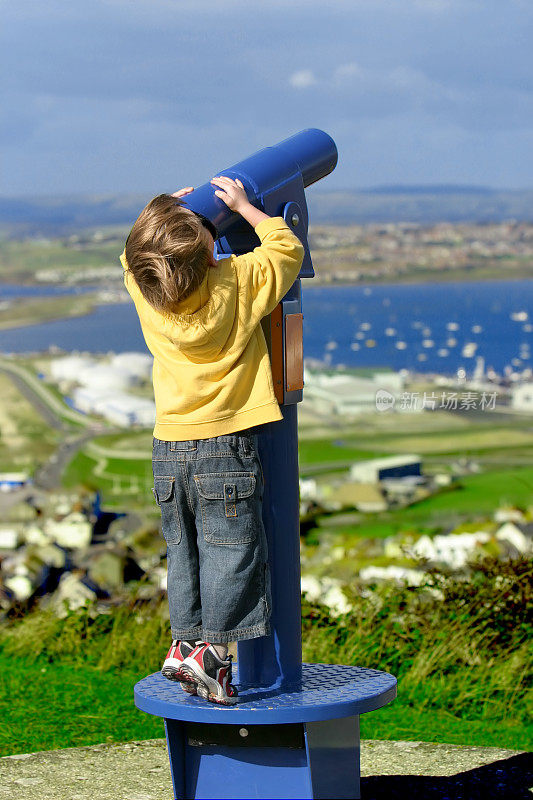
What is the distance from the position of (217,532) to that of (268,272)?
0.63 meters

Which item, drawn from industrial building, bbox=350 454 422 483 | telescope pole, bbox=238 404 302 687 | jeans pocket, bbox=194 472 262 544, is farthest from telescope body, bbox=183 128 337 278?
industrial building, bbox=350 454 422 483

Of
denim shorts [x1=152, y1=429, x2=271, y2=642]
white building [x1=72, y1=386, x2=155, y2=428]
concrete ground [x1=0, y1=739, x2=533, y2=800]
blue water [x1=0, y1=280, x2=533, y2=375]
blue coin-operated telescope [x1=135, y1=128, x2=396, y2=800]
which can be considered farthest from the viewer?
blue water [x1=0, y1=280, x2=533, y2=375]

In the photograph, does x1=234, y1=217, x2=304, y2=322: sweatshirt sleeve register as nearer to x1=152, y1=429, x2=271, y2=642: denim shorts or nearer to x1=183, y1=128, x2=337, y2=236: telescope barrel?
x1=183, y1=128, x2=337, y2=236: telescope barrel

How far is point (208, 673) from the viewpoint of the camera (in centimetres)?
259

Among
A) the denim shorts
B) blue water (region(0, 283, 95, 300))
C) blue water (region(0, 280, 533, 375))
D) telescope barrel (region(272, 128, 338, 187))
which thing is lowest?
the denim shorts

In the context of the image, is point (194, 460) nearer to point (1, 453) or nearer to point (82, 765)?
point (82, 765)

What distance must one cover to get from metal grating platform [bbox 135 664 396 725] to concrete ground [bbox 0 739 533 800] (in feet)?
2.08

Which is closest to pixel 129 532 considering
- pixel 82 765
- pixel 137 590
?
pixel 137 590

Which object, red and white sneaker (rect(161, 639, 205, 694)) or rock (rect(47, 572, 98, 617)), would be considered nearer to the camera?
red and white sneaker (rect(161, 639, 205, 694))

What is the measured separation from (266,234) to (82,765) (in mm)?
1995

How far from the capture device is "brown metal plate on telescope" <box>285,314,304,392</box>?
9.19ft

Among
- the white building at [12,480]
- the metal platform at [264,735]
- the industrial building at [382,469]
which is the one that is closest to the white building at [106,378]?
the white building at [12,480]

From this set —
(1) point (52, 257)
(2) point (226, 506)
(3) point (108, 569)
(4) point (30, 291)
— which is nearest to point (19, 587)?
(3) point (108, 569)

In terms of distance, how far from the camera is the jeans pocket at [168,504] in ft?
8.48
